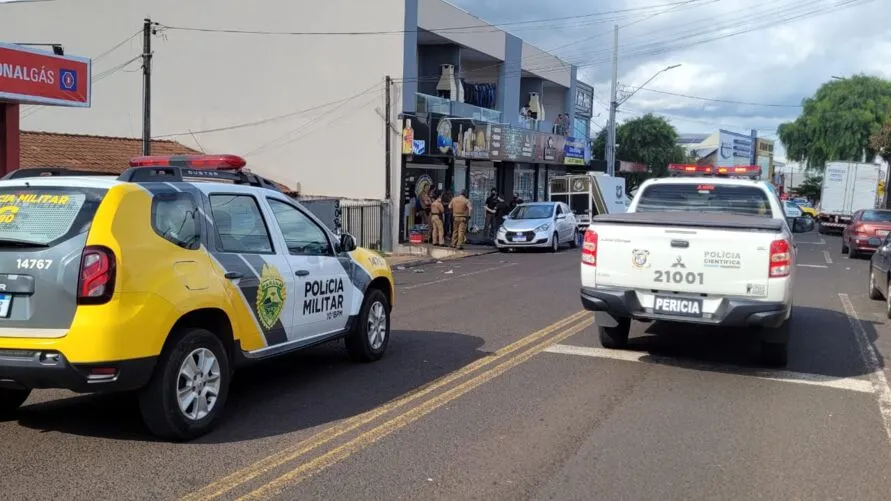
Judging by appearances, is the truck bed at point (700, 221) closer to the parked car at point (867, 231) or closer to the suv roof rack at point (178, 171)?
the suv roof rack at point (178, 171)

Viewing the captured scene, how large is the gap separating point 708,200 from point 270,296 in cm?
561

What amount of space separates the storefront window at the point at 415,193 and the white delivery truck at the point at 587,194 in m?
5.36

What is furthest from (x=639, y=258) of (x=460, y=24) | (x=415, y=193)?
(x=460, y=24)

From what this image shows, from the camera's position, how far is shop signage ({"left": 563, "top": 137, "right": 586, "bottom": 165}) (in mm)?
38500

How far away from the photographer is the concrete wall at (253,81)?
988 inches

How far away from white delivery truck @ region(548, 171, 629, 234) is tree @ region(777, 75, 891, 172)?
3108 cm

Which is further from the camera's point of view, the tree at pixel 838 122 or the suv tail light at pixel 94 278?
the tree at pixel 838 122

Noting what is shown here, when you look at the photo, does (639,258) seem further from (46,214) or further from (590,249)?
(46,214)

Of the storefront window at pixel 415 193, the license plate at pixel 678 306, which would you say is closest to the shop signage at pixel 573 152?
the storefront window at pixel 415 193

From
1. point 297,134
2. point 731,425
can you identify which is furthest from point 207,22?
point 731,425

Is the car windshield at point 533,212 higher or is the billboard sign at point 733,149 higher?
the billboard sign at point 733,149

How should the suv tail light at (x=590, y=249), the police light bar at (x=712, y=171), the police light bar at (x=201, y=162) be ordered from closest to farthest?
the police light bar at (x=201, y=162), the suv tail light at (x=590, y=249), the police light bar at (x=712, y=171)

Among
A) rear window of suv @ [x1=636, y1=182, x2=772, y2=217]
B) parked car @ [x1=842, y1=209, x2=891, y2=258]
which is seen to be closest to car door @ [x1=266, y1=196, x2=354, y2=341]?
rear window of suv @ [x1=636, y1=182, x2=772, y2=217]

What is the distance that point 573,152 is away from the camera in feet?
129
